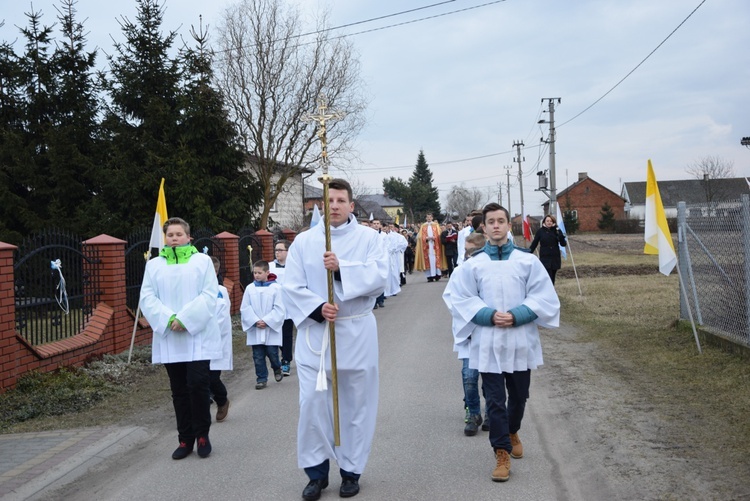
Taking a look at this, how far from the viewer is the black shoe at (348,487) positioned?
4.81 meters

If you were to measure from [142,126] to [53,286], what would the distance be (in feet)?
53.1

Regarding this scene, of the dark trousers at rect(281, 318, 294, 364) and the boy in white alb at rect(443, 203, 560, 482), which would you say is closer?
the boy in white alb at rect(443, 203, 560, 482)

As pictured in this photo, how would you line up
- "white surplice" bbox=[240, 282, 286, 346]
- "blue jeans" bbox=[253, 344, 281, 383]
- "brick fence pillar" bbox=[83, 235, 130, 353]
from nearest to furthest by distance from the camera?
1. "white surplice" bbox=[240, 282, 286, 346]
2. "blue jeans" bbox=[253, 344, 281, 383]
3. "brick fence pillar" bbox=[83, 235, 130, 353]

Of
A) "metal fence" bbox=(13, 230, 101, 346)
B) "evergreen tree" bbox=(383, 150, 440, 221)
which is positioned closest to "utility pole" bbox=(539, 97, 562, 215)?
"metal fence" bbox=(13, 230, 101, 346)

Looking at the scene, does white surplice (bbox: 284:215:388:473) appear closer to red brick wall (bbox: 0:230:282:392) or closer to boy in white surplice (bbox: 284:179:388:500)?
boy in white surplice (bbox: 284:179:388:500)

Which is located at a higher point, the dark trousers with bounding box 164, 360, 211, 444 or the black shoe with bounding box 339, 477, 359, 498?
the dark trousers with bounding box 164, 360, 211, 444

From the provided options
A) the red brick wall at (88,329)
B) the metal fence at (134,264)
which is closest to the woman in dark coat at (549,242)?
the metal fence at (134,264)

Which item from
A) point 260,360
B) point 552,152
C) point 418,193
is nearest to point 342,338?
point 260,360

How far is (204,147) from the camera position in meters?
24.7

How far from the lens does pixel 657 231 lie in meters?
10.0

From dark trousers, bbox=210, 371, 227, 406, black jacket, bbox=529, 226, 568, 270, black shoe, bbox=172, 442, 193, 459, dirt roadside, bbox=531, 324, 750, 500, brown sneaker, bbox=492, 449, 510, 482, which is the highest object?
black jacket, bbox=529, 226, 568, 270

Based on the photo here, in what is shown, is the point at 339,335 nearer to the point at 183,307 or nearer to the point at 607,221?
the point at 183,307

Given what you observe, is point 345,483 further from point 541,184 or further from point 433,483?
point 541,184

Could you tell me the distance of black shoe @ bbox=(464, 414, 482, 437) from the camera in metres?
6.23
